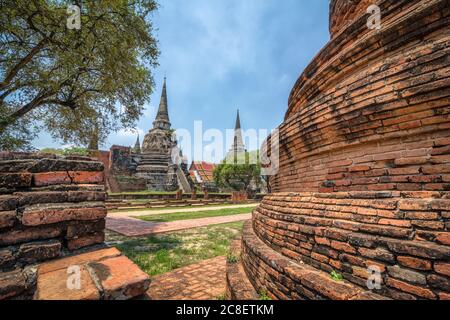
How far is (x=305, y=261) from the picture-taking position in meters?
2.25

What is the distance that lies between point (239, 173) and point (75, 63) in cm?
2986

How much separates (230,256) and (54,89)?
6504mm

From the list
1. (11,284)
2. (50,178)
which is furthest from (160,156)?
(11,284)

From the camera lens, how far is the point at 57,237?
1609mm

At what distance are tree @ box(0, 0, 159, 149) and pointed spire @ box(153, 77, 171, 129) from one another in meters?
29.2

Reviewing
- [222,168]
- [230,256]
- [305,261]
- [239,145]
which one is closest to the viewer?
[305,261]

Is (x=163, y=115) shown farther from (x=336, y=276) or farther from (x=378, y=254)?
(x=378, y=254)

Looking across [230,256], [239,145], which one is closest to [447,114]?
[230,256]

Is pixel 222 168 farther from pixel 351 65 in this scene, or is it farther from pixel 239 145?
pixel 351 65

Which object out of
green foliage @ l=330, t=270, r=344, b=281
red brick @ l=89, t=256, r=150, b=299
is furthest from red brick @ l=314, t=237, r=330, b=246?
red brick @ l=89, t=256, r=150, b=299

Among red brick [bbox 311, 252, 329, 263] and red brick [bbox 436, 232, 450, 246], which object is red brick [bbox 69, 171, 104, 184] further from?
red brick [bbox 436, 232, 450, 246]

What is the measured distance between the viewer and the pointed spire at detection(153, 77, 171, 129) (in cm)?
3894

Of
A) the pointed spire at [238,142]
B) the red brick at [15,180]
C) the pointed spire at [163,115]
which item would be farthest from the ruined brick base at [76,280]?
the pointed spire at [238,142]

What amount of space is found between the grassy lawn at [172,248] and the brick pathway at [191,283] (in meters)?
0.27
